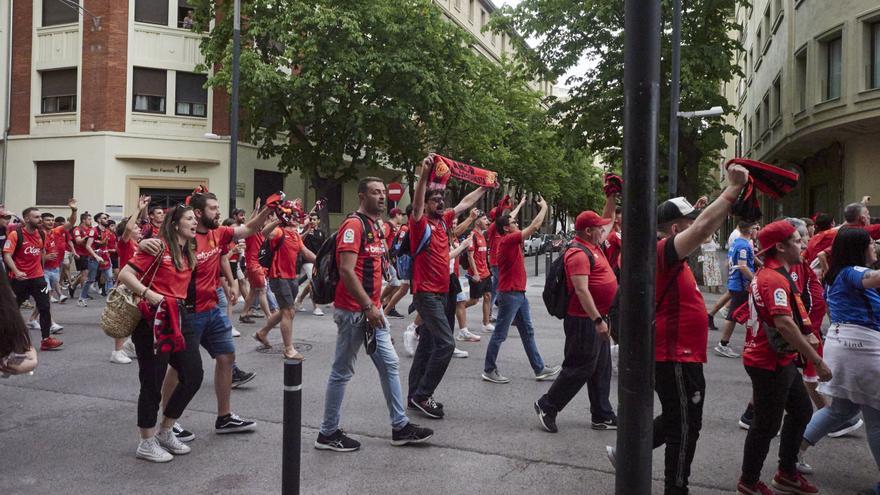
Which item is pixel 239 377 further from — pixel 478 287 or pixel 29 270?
pixel 478 287

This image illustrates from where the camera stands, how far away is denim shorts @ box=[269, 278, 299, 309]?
28.2 feet

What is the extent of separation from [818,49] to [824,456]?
16841 mm

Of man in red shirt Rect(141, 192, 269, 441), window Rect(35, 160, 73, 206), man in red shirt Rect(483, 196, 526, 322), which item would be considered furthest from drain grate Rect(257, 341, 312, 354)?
window Rect(35, 160, 73, 206)

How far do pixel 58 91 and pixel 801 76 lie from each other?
24.5m

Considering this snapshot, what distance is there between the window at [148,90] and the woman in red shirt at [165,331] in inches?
881

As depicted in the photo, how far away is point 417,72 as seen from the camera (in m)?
22.7

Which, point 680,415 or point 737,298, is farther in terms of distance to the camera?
point 737,298

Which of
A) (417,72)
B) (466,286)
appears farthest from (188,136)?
(466,286)

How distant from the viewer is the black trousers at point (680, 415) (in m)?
3.92

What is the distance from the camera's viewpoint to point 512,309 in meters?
7.27

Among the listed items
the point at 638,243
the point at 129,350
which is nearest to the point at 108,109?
the point at 129,350

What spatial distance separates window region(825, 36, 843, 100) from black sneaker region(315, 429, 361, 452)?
17611 millimetres

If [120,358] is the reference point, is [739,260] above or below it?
above

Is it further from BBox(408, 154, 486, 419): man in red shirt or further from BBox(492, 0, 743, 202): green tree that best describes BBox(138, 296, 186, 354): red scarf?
BBox(492, 0, 743, 202): green tree
